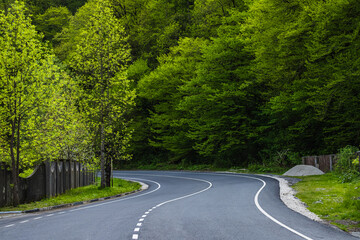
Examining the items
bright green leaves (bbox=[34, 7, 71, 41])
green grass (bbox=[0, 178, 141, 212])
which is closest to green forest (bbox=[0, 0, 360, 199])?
green grass (bbox=[0, 178, 141, 212])

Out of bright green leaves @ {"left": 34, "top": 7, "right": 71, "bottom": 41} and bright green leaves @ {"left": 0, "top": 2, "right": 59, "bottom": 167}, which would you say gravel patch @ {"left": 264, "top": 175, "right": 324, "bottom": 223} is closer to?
bright green leaves @ {"left": 0, "top": 2, "right": 59, "bottom": 167}

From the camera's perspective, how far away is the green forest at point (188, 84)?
19.2 m

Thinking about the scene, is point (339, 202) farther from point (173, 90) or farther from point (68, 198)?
point (173, 90)

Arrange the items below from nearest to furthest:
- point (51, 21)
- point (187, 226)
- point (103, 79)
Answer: point (187, 226) < point (103, 79) < point (51, 21)

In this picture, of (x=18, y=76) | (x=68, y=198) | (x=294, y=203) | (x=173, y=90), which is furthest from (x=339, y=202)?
(x=173, y=90)

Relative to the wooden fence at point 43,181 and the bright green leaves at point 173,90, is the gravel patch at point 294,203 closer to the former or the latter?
the wooden fence at point 43,181

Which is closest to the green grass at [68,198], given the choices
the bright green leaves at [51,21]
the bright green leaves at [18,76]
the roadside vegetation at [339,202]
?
the bright green leaves at [18,76]

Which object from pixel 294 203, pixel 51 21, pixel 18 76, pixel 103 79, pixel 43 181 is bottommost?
pixel 294 203

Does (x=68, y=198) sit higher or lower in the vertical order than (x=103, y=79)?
lower

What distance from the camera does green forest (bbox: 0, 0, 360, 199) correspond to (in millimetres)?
19234

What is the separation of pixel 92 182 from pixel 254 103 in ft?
65.6

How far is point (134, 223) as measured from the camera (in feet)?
37.1

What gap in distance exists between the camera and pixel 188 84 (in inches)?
1773

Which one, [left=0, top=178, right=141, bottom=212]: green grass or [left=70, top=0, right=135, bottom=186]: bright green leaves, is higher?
[left=70, top=0, right=135, bottom=186]: bright green leaves
